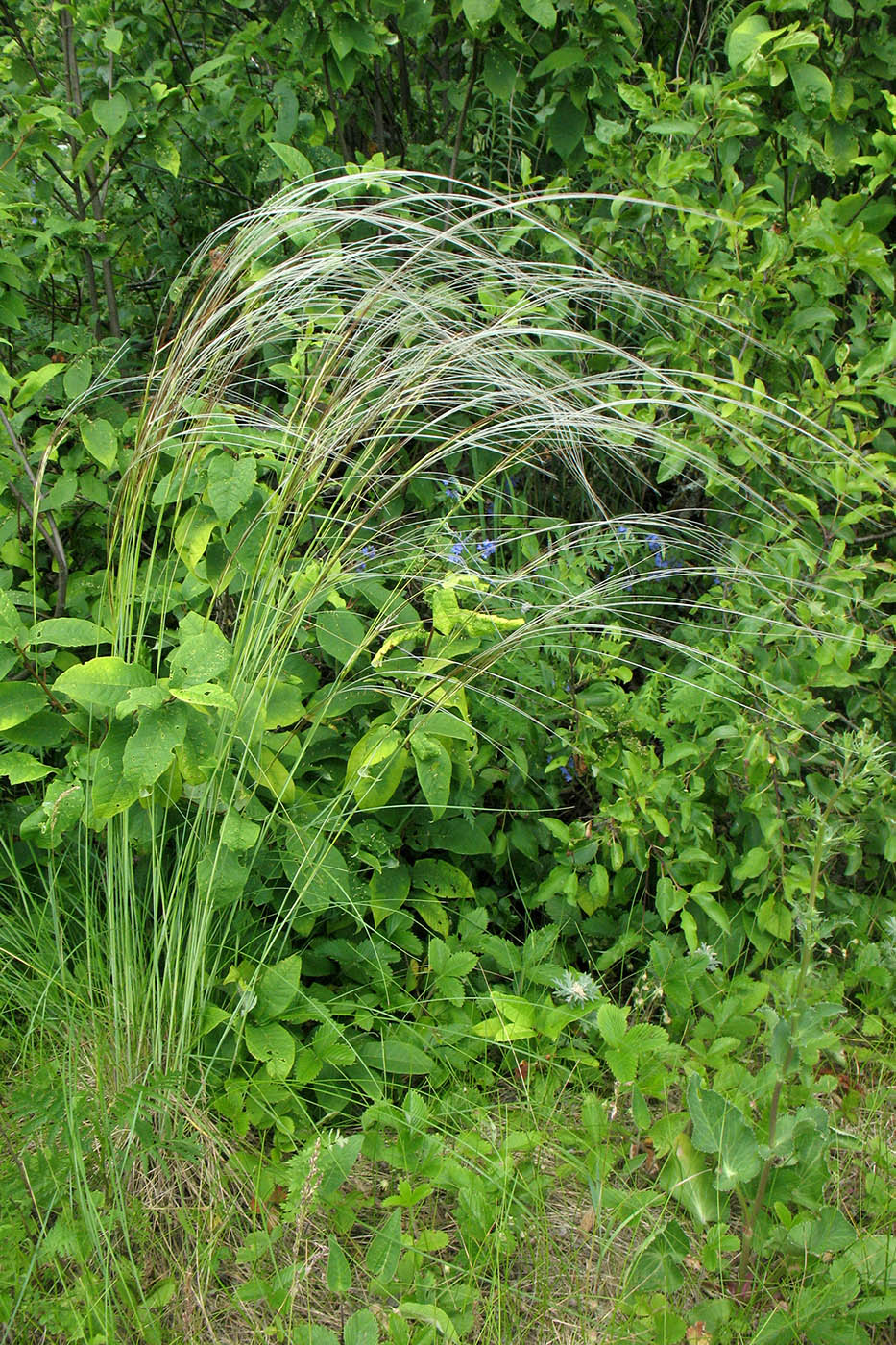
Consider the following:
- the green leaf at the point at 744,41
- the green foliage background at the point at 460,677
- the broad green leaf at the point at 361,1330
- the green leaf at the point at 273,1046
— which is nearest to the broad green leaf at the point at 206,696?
the green foliage background at the point at 460,677

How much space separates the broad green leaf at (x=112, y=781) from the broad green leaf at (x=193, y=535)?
12.8 inches

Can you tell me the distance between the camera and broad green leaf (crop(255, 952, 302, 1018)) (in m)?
1.65

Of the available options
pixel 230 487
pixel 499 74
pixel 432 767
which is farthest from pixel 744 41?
pixel 432 767

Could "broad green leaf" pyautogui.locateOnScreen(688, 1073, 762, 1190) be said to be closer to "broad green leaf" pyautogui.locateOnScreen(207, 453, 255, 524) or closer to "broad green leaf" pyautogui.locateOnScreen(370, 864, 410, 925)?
"broad green leaf" pyautogui.locateOnScreen(370, 864, 410, 925)

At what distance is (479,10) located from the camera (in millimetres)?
1992

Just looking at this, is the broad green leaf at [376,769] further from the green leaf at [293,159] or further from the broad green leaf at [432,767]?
the green leaf at [293,159]

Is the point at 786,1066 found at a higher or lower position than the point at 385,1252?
higher

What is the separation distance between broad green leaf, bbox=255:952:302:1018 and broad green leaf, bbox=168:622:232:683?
0.51 meters

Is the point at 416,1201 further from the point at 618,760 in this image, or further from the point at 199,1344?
the point at 618,760

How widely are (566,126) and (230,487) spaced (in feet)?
4.55

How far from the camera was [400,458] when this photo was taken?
2424 millimetres

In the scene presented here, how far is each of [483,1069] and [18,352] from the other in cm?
207

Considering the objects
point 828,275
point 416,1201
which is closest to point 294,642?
point 416,1201

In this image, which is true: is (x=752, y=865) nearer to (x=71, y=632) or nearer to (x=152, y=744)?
(x=152, y=744)
